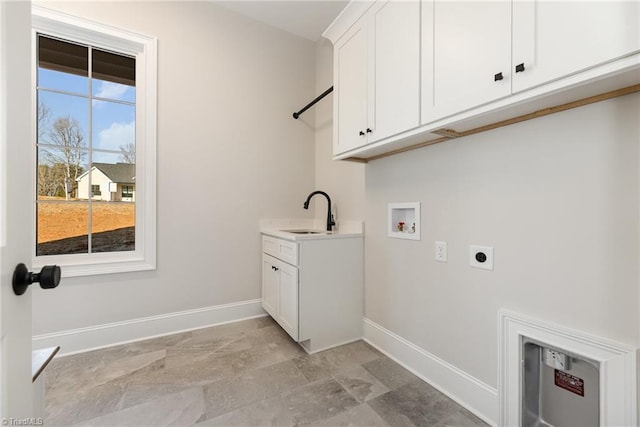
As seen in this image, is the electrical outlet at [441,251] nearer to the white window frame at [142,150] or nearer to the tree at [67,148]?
the white window frame at [142,150]

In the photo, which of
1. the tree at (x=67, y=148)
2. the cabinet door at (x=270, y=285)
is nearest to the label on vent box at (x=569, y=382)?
the cabinet door at (x=270, y=285)

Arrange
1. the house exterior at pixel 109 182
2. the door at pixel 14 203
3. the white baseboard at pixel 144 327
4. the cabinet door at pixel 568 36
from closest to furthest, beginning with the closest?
1. the door at pixel 14 203
2. the cabinet door at pixel 568 36
3. the white baseboard at pixel 144 327
4. the house exterior at pixel 109 182

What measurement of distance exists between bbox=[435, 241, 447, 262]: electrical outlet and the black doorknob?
1.72 metres

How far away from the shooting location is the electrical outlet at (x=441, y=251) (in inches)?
66.4

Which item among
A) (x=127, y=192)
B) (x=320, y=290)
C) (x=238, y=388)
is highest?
(x=127, y=192)

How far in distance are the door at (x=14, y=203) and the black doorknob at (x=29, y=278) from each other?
A: 14mm

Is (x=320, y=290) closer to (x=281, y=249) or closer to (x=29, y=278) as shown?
(x=281, y=249)

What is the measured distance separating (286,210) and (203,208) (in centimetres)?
83

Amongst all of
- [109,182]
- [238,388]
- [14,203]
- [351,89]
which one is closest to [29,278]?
[14,203]

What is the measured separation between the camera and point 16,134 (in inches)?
24.7

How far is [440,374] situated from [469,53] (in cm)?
177

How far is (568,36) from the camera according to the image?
0.95 metres

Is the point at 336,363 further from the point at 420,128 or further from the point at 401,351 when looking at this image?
Result: the point at 420,128

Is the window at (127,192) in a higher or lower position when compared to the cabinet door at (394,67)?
lower
